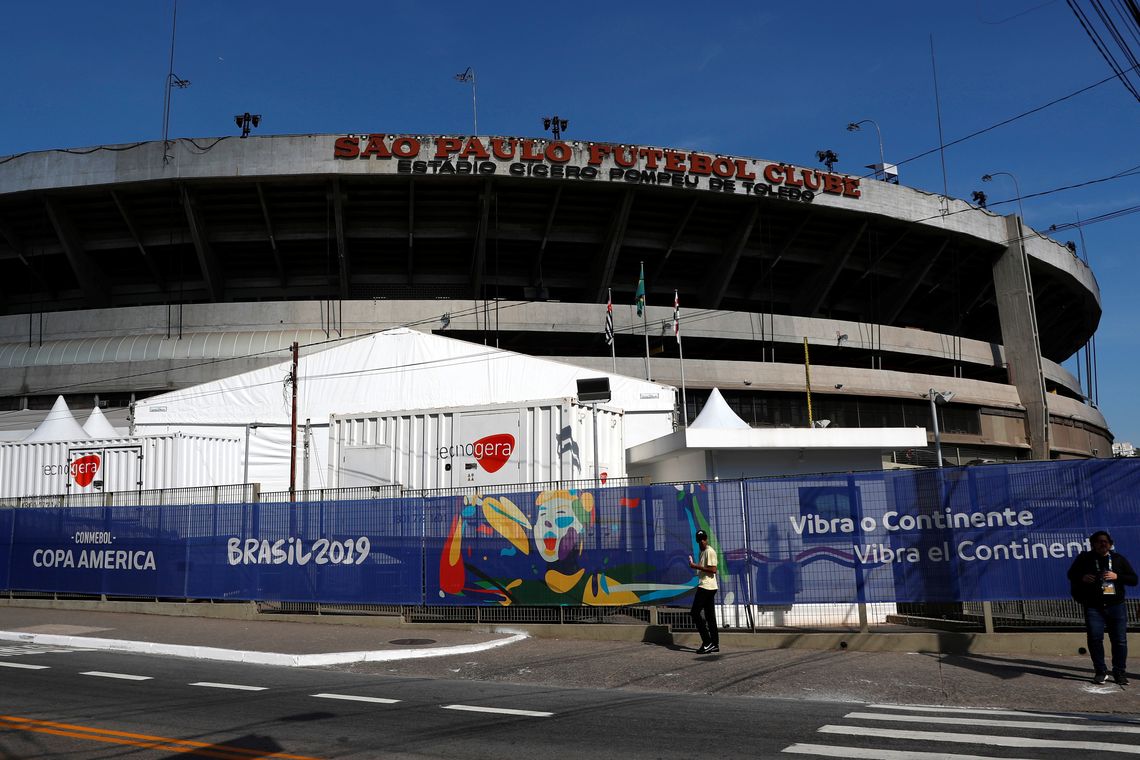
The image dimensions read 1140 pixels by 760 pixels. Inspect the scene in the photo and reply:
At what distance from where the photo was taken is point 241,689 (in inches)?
399

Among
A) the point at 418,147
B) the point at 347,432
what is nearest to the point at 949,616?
the point at 347,432

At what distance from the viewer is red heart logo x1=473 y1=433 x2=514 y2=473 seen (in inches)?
747

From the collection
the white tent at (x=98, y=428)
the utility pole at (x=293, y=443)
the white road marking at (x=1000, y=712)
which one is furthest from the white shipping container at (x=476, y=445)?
the white tent at (x=98, y=428)

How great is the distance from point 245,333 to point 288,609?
2711 cm

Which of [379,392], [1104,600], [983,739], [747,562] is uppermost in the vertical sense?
[379,392]

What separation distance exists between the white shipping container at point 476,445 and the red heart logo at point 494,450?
0.07 ft

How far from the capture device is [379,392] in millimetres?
25047

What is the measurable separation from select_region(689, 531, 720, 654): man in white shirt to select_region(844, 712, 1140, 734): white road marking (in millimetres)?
3851

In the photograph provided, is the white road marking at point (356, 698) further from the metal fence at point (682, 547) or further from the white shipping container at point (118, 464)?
the white shipping container at point (118, 464)

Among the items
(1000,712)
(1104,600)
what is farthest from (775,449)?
(1000,712)

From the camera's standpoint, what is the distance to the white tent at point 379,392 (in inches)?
951

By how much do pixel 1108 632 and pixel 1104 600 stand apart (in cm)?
34

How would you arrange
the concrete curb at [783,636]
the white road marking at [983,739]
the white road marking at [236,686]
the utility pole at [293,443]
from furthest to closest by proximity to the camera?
the utility pole at [293,443] < the concrete curb at [783,636] < the white road marking at [236,686] < the white road marking at [983,739]

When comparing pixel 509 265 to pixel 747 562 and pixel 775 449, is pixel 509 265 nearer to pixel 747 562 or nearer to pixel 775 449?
pixel 775 449
